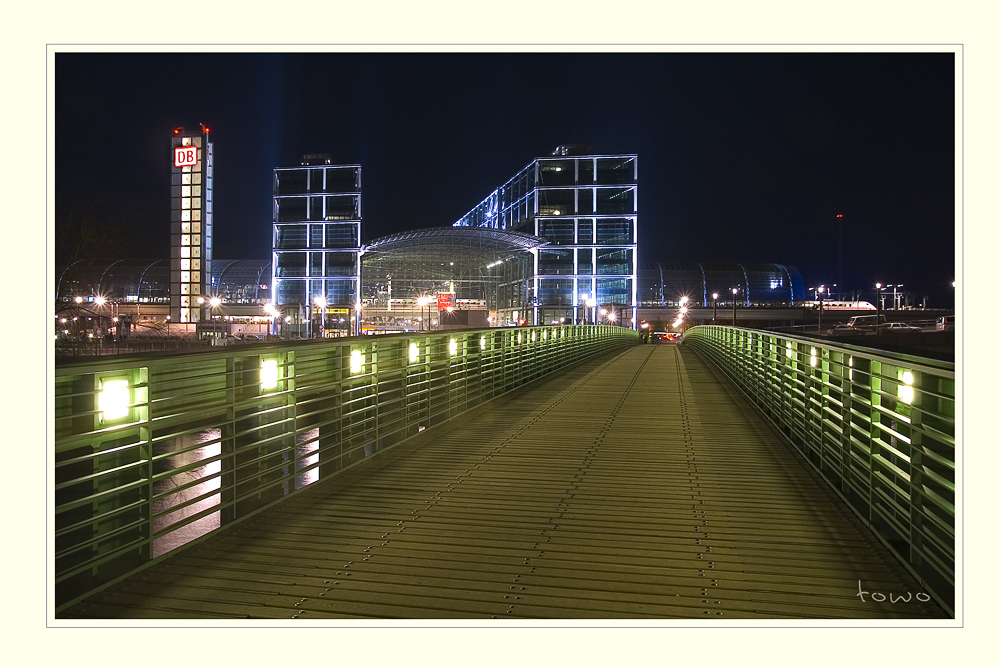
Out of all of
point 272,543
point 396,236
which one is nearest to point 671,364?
point 272,543

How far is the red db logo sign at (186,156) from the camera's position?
6316 cm

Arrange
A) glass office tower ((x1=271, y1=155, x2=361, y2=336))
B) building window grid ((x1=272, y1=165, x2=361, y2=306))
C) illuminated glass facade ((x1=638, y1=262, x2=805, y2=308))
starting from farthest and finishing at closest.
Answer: illuminated glass facade ((x1=638, y1=262, x2=805, y2=308)) < building window grid ((x1=272, y1=165, x2=361, y2=306)) < glass office tower ((x1=271, y1=155, x2=361, y2=336))

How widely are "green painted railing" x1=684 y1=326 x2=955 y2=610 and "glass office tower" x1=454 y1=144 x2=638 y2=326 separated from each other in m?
69.8

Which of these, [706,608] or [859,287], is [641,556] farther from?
[859,287]

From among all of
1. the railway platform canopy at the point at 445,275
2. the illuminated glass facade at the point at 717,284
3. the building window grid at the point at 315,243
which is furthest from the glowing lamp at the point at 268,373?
the illuminated glass facade at the point at 717,284

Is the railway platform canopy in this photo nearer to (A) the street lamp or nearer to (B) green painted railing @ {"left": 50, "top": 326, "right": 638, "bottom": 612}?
(A) the street lamp

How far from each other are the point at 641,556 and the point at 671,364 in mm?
20416

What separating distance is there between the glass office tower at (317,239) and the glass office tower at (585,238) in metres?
20.4

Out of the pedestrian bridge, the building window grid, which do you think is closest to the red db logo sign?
the building window grid

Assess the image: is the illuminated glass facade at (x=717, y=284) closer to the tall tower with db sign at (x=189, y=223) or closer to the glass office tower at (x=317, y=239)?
the glass office tower at (x=317, y=239)

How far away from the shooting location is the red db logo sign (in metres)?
63.2

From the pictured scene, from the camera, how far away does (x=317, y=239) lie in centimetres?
8462

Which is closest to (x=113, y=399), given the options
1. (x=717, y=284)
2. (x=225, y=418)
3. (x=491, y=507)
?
(x=225, y=418)
